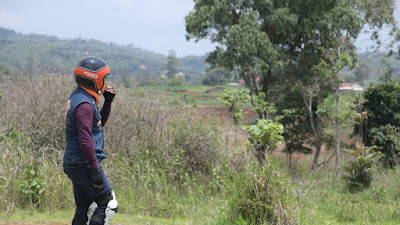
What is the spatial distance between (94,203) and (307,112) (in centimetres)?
1665

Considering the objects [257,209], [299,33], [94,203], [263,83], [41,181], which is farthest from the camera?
[263,83]

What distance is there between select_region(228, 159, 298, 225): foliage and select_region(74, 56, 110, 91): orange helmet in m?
2.05

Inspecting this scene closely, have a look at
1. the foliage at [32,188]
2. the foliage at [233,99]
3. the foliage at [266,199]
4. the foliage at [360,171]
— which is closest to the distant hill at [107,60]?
the foliage at [233,99]

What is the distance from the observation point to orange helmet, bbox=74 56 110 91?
3953 mm

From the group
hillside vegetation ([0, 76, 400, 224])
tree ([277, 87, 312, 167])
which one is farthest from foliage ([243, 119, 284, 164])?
tree ([277, 87, 312, 167])

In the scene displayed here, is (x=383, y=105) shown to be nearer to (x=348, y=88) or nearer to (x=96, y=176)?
(x=348, y=88)

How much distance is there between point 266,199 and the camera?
462 cm

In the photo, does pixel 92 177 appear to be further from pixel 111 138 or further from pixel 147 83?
pixel 147 83

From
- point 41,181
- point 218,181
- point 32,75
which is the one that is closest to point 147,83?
point 32,75

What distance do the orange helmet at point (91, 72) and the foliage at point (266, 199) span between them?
80.9 inches

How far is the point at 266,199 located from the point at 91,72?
8.02 feet

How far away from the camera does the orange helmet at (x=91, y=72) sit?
395 cm

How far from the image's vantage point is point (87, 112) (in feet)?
12.4

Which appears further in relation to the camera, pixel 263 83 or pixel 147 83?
pixel 263 83
